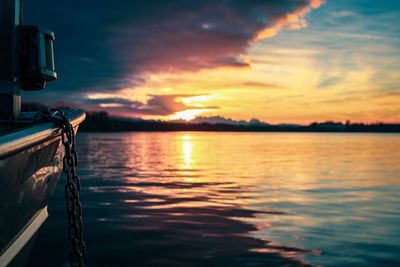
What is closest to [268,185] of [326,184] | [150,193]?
[326,184]

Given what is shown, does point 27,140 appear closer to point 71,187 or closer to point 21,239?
point 71,187

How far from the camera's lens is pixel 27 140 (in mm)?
3320

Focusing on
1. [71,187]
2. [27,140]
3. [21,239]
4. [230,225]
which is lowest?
[230,225]

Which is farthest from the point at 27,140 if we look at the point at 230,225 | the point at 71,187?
the point at 230,225

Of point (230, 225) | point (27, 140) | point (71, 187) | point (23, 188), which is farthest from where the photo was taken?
point (230, 225)

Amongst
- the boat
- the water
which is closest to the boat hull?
the boat

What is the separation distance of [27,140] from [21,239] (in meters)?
1.32

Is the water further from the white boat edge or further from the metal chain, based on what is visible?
the metal chain

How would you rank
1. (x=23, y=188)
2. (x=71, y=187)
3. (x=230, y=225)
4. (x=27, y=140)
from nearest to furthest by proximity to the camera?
(x=27, y=140) < (x=23, y=188) < (x=71, y=187) < (x=230, y=225)

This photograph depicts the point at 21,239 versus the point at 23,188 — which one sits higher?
the point at 23,188

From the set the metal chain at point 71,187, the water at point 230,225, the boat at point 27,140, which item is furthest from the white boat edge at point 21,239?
the water at point 230,225

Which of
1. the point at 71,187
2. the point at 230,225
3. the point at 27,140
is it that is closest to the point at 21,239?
the point at 71,187

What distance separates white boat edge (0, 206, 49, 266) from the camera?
3.63 m

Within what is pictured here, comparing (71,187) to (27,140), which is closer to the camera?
(27,140)
